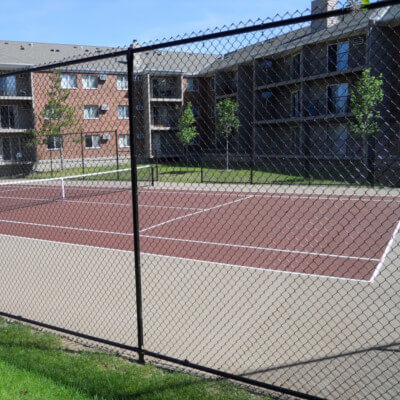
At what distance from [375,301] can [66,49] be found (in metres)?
45.6

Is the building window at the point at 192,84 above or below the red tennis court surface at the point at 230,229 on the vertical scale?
above

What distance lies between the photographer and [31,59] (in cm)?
4019

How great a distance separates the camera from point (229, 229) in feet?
40.4

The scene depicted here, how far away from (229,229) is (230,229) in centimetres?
3

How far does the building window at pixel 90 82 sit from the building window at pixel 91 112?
197cm

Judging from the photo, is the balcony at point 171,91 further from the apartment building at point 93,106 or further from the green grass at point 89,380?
the green grass at point 89,380

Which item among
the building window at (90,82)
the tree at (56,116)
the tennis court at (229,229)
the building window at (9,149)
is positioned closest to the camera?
the tennis court at (229,229)

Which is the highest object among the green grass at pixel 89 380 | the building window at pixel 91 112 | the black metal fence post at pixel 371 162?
the building window at pixel 91 112

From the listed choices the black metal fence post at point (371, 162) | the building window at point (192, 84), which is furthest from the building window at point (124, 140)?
the black metal fence post at point (371, 162)

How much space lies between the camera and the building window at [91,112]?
137 feet

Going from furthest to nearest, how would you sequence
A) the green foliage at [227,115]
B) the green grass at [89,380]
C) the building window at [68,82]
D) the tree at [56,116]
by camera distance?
the building window at [68,82], the tree at [56,116], the green foliage at [227,115], the green grass at [89,380]

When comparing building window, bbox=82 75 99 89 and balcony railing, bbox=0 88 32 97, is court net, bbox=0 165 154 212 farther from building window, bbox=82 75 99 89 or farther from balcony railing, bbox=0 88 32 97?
building window, bbox=82 75 99 89

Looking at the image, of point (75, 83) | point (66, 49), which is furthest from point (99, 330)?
point (66, 49)

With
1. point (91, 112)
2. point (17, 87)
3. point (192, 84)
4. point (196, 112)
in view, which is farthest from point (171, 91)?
point (17, 87)
